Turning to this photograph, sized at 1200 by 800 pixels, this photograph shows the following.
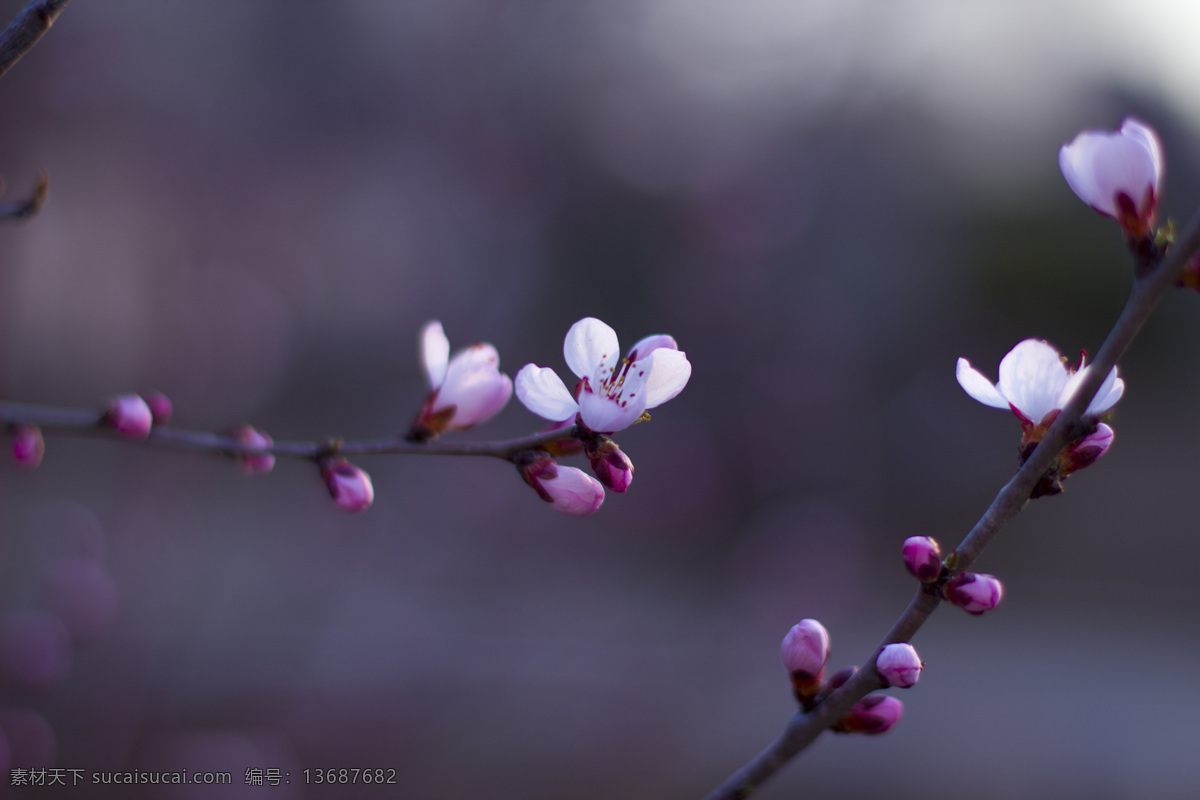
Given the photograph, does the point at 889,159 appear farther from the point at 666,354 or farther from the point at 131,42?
the point at 666,354

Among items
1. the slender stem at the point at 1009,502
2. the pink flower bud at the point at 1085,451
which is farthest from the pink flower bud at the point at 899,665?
the pink flower bud at the point at 1085,451

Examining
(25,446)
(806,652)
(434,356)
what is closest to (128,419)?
(25,446)

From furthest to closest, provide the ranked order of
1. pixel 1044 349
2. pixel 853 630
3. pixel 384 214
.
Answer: pixel 384 214 → pixel 853 630 → pixel 1044 349

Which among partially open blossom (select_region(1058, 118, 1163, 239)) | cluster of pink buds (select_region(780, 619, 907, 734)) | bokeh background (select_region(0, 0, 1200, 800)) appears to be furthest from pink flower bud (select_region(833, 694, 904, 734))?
bokeh background (select_region(0, 0, 1200, 800))

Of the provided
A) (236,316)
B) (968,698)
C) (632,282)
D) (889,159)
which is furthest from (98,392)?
(889,159)

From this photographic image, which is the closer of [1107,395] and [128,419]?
[1107,395]

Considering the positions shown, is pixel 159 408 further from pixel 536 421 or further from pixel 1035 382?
pixel 536 421
